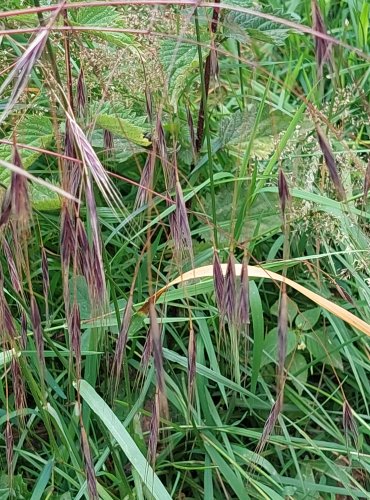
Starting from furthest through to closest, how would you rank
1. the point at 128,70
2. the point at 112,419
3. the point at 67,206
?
the point at 128,70 → the point at 112,419 → the point at 67,206

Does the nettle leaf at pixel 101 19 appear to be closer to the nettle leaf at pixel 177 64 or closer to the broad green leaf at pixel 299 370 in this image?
the nettle leaf at pixel 177 64

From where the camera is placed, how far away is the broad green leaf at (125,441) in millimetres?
1084

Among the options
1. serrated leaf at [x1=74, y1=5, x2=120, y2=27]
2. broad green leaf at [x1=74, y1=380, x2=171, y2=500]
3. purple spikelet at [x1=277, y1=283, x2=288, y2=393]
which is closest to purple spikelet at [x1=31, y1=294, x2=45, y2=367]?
broad green leaf at [x1=74, y1=380, x2=171, y2=500]

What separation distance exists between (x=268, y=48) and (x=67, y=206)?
132 cm

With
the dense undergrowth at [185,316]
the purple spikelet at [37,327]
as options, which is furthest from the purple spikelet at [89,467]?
the purple spikelet at [37,327]

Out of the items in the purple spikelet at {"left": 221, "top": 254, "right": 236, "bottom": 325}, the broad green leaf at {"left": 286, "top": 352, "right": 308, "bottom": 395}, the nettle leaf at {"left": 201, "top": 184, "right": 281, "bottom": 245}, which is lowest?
the broad green leaf at {"left": 286, "top": 352, "right": 308, "bottom": 395}

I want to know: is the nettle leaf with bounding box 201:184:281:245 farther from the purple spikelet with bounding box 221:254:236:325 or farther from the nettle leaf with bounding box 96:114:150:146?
the purple spikelet with bounding box 221:254:236:325

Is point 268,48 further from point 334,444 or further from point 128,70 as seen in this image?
point 334,444

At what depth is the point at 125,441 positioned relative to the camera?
110 centimetres

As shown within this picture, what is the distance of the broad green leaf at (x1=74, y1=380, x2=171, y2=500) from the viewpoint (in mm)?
1084

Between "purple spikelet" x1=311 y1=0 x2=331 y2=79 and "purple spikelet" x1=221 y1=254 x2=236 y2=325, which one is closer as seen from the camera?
"purple spikelet" x1=311 y1=0 x2=331 y2=79

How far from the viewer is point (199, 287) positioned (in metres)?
1.20

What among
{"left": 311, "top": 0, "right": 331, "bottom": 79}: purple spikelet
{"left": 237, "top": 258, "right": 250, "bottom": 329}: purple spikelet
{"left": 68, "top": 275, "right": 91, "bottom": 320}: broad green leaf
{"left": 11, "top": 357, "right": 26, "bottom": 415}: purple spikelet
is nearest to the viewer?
{"left": 311, "top": 0, "right": 331, "bottom": 79}: purple spikelet

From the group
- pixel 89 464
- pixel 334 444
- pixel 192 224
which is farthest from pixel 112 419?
pixel 192 224
